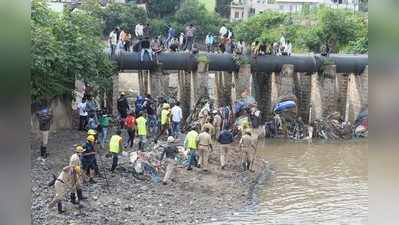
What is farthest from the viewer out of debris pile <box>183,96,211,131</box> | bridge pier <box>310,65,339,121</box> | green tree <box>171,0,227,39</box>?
green tree <box>171,0,227,39</box>

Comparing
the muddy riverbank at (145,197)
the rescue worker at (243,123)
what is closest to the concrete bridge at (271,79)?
the rescue worker at (243,123)

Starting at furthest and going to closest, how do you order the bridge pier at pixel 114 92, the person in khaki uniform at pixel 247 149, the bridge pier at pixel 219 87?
the bridge pier at pixel 219 87
the bridge pier at pixel 114 92
the person in khaki uniform at pixel 247 149

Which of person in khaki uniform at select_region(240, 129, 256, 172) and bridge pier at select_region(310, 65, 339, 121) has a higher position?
bridge pier at select_region(310, 65, 339, 121)

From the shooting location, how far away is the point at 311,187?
17922mm

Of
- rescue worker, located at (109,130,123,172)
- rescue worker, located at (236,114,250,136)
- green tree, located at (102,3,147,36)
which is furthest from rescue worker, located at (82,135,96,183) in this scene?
green tree, located at (102,3,147,36)

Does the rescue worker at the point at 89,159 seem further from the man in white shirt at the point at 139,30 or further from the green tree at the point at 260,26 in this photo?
the green tree at the point at 260,26

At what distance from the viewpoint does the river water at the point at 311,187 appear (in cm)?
1455

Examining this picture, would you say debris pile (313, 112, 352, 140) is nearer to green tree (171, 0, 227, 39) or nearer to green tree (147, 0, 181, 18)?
green tree (171, 0, 227, 39)

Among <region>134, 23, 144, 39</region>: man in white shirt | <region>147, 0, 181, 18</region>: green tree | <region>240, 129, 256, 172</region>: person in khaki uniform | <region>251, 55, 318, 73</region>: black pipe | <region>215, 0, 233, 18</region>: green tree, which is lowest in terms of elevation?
<region>240, 129, 256, 172</region>: person in khaki uniform

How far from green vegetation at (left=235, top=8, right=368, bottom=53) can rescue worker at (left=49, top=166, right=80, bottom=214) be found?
87.1 feet

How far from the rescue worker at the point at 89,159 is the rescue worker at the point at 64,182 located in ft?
4.79

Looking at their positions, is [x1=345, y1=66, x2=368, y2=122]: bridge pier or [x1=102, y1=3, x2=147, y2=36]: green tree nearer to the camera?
[x1=345, y1=66, x2=368, y2=122]: bridge pier

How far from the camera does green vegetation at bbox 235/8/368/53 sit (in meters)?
41.3
